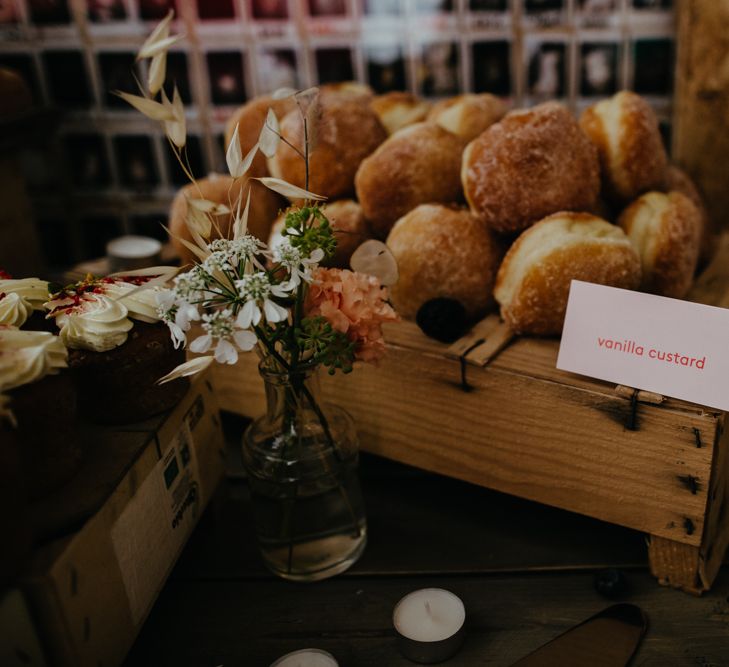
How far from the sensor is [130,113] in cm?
200

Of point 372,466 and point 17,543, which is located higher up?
point 17,543

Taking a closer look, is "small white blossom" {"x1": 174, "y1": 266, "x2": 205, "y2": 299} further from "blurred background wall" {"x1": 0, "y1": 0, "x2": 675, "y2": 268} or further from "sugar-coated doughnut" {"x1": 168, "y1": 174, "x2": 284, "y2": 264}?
"blurred background wall" {"x1": 0, "y1": 0, "x2": 675, "y2": 268}

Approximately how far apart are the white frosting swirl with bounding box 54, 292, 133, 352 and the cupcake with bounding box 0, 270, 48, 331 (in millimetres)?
45

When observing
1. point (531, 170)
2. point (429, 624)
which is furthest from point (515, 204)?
point (429, 624)

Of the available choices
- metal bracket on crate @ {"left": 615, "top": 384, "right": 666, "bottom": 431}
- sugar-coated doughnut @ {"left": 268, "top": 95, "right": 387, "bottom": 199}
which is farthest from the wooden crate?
sugar-coated doughnut @ {"left": 268, "top": 95, "right": 387, "bottom": 199}

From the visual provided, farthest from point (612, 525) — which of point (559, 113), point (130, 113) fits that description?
point (130, 113)

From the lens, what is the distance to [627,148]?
133 cm

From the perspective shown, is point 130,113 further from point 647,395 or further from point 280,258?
point 647,395

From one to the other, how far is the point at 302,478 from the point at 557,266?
53 cm

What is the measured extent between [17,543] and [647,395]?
847mm

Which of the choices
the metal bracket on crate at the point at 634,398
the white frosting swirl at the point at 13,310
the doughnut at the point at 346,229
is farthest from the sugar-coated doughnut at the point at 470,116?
the white frosting swirl at the point at 13,310

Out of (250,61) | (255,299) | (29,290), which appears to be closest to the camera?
(255,299)

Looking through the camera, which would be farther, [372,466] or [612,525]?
[372,466]

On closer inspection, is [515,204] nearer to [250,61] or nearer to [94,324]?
[94,324]
